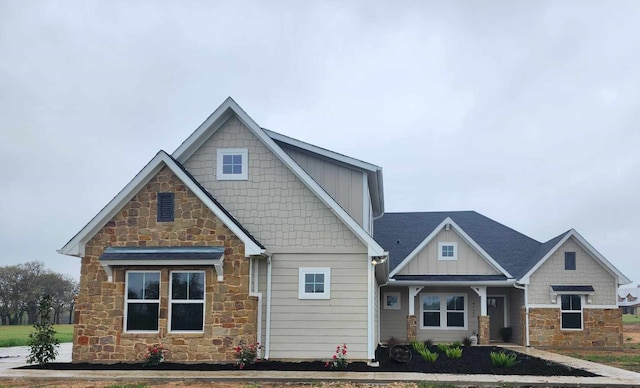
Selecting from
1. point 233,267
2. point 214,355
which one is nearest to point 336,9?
point 233,267

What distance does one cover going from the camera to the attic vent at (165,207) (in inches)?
626

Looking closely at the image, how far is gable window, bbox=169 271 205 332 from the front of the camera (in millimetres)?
15500

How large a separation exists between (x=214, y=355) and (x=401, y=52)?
10.9 m

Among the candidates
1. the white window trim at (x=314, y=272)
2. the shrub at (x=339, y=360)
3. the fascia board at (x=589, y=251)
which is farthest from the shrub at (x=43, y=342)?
the fascia board at (x=589, y=251)

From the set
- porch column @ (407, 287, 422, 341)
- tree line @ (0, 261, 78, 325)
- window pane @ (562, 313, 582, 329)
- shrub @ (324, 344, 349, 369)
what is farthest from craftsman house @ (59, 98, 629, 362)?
tree line @ (0, 261, 78, 325)

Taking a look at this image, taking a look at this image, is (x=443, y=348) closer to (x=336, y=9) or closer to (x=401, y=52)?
(x=401, y=52)

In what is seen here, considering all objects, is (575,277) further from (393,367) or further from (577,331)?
(393,367)

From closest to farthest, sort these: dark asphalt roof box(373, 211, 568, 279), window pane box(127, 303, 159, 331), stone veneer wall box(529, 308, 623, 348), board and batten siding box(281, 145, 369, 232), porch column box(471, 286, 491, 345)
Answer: window pane box(127, 303, 159, 331) → board and batten siding box(281, 145, 369, 232) → stone veneer wall box(529, 308, 623, 348) → porch column box(471, 286, 491, 345) → dark asphalt roof box(373, 211, 568, 279)

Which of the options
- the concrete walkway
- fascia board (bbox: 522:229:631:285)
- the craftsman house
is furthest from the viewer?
fascia board (bbox: 522:229:631:285)

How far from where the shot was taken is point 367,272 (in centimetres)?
1622

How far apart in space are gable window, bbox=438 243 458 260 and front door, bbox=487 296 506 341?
10.4 feet

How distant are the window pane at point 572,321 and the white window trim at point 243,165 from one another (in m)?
15.4

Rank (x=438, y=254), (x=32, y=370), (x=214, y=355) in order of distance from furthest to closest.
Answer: (x=438, y=254) → (x=214, y=355) → (x=32, y=370)

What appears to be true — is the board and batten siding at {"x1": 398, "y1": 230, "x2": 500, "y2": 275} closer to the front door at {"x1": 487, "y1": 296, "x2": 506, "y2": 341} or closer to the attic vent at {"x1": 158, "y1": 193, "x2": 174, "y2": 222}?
the front door at {"x1": 487, "y1": 296, "x2": 506, "y2": 341}
